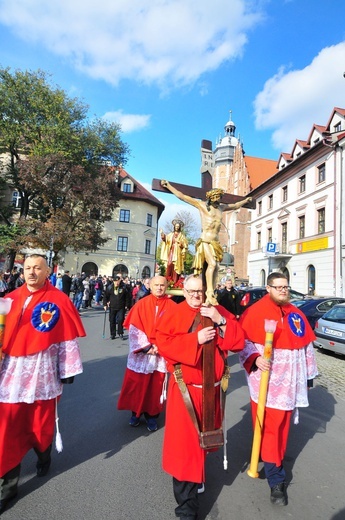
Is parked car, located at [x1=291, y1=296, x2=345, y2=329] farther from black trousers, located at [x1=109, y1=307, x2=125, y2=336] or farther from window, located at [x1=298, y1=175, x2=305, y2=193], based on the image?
window, located at [x1=298, y1=175, x2=305, y2=193]

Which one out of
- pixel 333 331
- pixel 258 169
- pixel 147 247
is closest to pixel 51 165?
pixel 147 247

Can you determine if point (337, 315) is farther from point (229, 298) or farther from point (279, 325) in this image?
point (279, 325)

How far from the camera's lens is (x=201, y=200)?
5.75 metres

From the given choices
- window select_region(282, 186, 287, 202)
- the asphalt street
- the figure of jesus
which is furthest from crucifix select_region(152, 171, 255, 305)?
window select_region(282, 186, 287, 202)

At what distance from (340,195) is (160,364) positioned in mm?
20296

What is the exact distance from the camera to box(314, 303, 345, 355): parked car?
8625 mm

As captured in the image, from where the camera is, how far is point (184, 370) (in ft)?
7.97

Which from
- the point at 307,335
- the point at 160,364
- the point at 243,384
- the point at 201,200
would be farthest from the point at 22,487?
the point at 201,200

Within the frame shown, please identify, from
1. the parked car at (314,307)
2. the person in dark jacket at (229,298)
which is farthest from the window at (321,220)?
the person in dark jacket at (229,298)

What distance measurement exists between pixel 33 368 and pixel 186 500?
152cm

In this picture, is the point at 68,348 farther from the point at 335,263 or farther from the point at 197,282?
the point at 335,263

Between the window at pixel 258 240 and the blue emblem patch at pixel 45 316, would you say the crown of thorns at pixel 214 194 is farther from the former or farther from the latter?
the window at pixel 258 240

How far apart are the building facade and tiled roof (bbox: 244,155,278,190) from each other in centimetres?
1380

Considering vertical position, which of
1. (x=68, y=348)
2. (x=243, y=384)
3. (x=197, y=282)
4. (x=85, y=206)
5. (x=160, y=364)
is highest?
(x=85, y=206)
